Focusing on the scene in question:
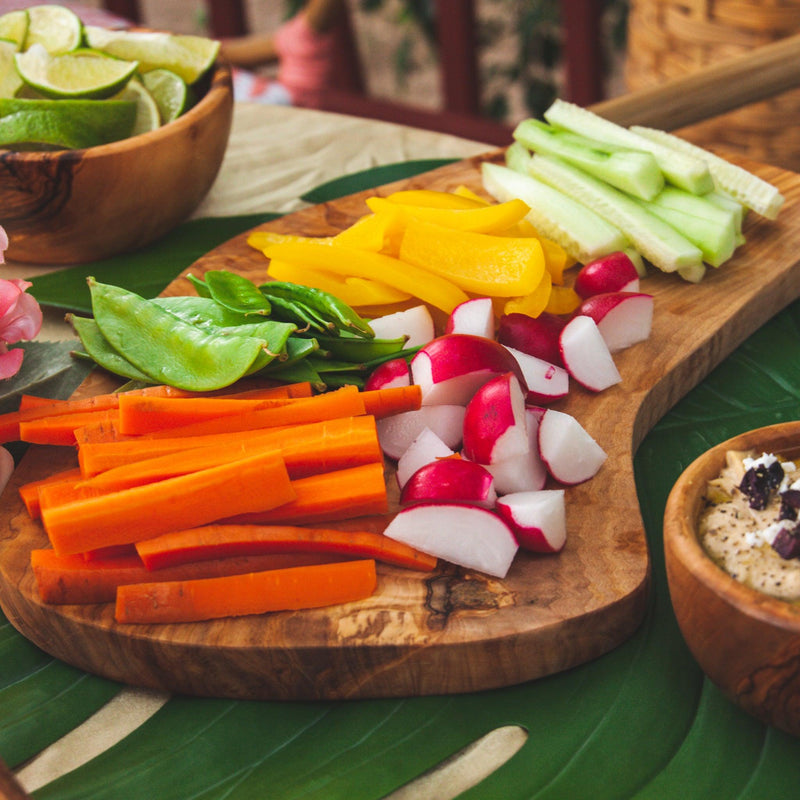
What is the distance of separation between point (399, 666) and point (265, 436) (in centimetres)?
42

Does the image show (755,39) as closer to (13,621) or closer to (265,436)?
(265,436)

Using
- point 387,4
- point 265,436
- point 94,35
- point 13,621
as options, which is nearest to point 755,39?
point 94,35

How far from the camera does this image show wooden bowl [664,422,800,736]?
107 cm

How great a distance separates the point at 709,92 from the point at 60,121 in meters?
1.60

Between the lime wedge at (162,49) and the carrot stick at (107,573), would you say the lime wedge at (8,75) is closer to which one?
the lime wedge at (162,49)

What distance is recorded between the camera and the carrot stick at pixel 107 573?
1408mm

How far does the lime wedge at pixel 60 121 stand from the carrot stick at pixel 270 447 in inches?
39.8

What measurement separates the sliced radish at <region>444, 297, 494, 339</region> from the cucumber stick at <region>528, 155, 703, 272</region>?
451mm

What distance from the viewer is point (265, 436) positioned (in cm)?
154

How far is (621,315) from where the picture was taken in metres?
1.89

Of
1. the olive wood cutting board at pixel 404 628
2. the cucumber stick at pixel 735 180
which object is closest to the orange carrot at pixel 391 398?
the olive wood cutting board at pixel 404 628

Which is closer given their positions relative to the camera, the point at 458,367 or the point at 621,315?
the point at 458,367

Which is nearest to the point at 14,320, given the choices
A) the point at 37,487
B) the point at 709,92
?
the point at 37,487

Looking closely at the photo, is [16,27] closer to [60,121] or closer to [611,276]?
[60,121]
